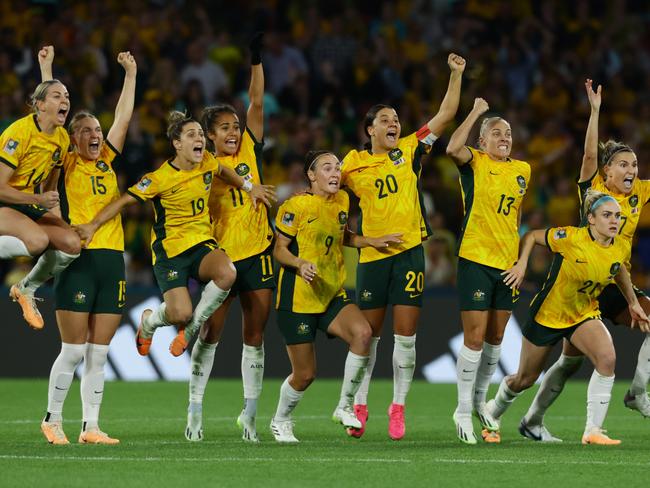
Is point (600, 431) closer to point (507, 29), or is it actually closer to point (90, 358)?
point (90, 358)

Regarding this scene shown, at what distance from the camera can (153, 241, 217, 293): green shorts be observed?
33.9 feet

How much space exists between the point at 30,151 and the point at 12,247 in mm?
714

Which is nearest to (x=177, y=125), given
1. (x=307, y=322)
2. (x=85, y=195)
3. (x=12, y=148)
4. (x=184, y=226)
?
(x=184, y=226)

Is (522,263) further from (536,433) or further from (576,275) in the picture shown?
(536,433)

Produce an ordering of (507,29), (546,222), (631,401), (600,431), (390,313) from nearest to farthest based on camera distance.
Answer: (600,431), (631,401), (390,313), (546,222), (507,29)

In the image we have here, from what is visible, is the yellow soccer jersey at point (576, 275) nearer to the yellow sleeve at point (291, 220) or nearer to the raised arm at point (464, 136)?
the raised arm at point (464, 136)

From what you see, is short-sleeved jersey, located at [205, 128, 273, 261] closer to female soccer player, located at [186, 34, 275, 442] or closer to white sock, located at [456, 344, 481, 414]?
female soccer player, located at [186, 34, 275, 442]

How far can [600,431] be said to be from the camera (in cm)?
1003

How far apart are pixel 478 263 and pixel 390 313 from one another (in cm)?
573

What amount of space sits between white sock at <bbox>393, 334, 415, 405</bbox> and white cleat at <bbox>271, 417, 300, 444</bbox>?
2.78 feet

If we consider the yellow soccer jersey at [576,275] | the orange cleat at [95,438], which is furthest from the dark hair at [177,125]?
the yellow soccer jersey at [576,275]

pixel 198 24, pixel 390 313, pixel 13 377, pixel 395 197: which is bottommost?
pixel 13 377

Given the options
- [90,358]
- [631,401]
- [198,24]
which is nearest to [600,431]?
[631,401]

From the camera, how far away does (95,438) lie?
33.1ft
